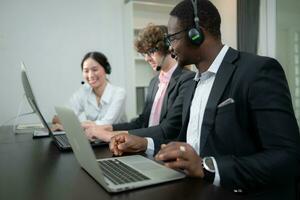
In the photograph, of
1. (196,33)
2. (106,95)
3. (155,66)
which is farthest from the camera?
(106,95)

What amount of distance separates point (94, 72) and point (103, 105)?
289mm

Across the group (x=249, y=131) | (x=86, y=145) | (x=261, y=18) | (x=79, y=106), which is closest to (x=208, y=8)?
(x=249, y=131)

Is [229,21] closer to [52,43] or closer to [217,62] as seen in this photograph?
[52,43]

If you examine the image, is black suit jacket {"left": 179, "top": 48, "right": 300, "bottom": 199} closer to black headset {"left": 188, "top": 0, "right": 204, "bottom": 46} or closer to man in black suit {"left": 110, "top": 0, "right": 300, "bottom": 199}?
man in black suit {"left": 110, "top": 0, "right": 300, "bottom": 199}

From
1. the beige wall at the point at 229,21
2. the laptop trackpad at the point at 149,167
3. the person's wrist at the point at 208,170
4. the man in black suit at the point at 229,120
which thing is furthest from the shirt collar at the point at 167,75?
the beige wall at the point at 229,21

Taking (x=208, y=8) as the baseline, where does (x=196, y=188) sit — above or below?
below

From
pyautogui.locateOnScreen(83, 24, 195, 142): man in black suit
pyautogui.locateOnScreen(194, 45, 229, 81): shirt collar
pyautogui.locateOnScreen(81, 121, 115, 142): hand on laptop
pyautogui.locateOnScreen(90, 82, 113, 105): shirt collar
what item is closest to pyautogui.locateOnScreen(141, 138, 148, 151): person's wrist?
pyautogui.locateOnScreen(81, 121, 115, 142): hand on laptop

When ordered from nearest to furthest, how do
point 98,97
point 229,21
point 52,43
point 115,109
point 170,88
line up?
point 170,88
point 115,109
point 98,97
point 52,43
point 229,21

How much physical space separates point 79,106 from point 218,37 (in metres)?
1.76

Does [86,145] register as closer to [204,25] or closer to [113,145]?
[113,145]

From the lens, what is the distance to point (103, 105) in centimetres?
247

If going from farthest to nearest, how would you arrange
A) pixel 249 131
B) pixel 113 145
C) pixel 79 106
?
pixel 79 106 < pixel 113 145 < pixel 249 131

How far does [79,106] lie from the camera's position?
265 centimetres

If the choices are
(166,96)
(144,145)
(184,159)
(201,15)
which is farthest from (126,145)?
(166,96)
